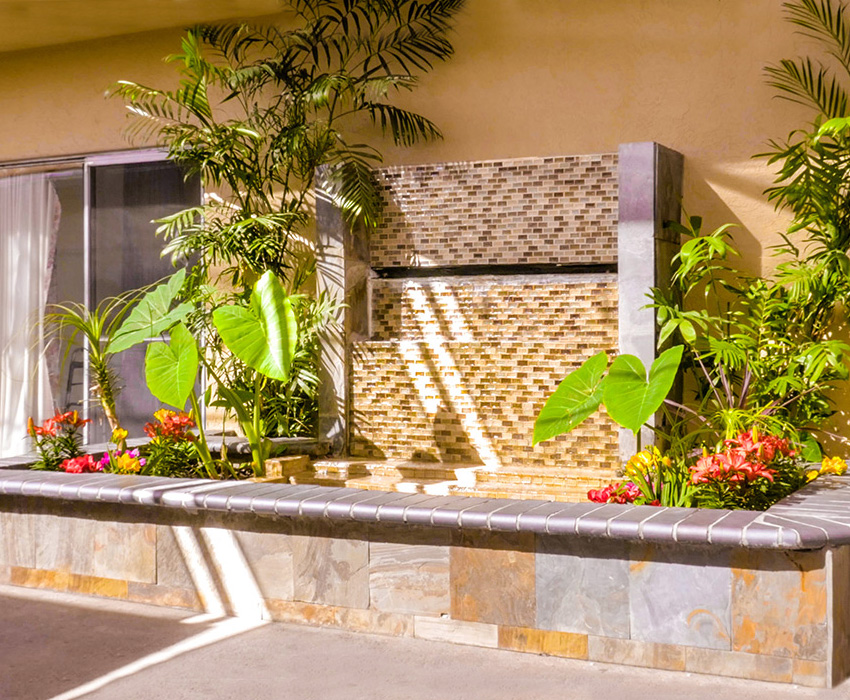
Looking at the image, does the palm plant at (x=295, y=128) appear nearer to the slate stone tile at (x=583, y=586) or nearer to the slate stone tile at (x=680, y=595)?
the slate stone tile at (x=583, y=586)

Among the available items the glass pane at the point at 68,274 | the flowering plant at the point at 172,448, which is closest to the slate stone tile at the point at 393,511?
the flowering plant at the point at 172,448

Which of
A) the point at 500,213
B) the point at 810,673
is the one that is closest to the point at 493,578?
the point at 810,673

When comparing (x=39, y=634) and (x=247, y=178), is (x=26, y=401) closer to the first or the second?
(x=247, y=178)

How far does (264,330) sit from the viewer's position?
4832mm

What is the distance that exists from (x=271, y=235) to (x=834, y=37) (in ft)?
9.95

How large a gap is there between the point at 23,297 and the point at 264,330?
11.7 feet

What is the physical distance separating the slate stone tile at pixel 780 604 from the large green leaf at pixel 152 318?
10.3 ft

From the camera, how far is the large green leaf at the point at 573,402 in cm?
404

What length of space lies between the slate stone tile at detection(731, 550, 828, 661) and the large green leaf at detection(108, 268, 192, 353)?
3135 mm

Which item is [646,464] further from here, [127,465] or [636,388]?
[127,465]

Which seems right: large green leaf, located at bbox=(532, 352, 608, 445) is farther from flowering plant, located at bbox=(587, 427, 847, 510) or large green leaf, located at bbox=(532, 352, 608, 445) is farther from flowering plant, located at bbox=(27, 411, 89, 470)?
flowering plant, located at bbox=(27, 411, 89, 470)

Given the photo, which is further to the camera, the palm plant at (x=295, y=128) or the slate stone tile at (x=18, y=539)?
the palm plant at (x=295, y=128)

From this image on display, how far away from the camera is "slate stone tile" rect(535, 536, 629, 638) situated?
3392mm

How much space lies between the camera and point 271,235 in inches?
232
